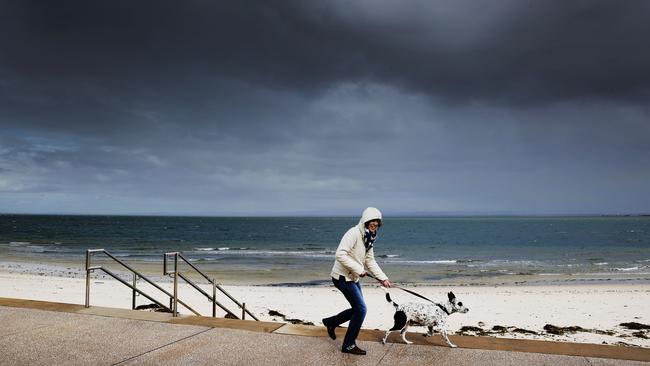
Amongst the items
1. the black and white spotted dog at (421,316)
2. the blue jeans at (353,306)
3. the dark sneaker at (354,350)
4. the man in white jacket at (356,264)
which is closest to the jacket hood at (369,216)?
the man in white jacket at (356,264)

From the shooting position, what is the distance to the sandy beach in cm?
1095

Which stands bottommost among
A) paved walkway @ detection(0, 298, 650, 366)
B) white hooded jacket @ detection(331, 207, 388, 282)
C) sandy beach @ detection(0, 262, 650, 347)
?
sandy beach @ detection(0, 262, 650, 347)

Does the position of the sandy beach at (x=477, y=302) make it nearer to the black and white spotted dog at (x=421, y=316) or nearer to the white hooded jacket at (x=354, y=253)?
the black and white spotted dog at (x=421, y=316)

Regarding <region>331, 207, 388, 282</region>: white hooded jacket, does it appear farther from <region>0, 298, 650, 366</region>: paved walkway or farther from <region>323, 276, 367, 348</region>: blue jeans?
<region>0, 298, 650, 366</region>: paved walkway

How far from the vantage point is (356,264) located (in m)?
5.12

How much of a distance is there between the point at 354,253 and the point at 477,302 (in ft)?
38.5

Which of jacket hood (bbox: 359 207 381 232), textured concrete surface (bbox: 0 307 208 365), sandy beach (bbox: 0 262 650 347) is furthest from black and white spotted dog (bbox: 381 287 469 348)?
sandy beach (bbox: 0 262 650 347)

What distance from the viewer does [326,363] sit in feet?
16.5

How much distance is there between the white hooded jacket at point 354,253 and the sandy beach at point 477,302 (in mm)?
5755

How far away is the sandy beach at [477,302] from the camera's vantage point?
10945 mm

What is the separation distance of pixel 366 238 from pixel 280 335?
184 cm

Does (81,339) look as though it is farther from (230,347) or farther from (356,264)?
(356,264)

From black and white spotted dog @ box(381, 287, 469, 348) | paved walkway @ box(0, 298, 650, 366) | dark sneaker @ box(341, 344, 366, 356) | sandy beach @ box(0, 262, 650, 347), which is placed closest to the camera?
paved walkway @ box(0, 298, 650, 366)

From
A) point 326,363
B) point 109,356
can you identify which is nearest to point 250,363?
point 326,363
